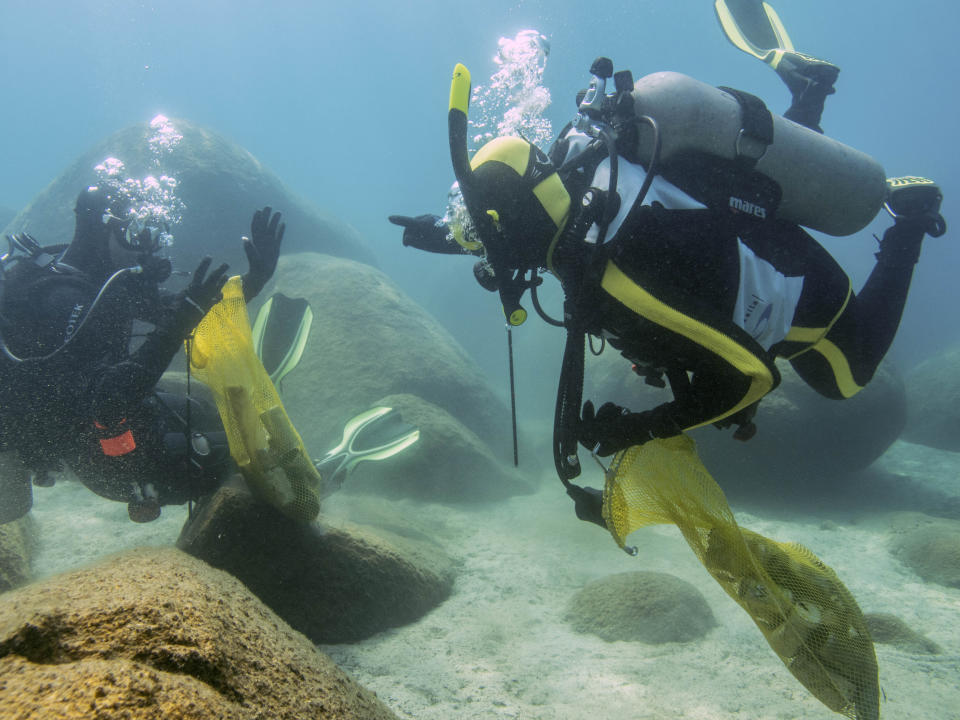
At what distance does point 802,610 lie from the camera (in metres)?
2.21

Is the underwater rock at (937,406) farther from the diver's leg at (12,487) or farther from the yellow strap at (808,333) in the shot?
the diver's leg at (12,487)

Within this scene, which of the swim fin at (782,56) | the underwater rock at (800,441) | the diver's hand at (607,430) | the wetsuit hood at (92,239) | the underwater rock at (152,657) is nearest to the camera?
the underwater rock at (152,657)

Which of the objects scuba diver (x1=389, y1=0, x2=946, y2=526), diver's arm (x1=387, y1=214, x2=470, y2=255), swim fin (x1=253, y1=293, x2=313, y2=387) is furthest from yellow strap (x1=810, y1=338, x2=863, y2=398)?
swim fin (x1=253, y1=293, x2=313, y2=387)

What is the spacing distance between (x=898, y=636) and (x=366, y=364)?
8364mm

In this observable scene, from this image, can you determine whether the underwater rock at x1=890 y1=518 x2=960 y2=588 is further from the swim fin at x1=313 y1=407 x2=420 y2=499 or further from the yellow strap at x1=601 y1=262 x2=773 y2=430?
the swim fin at x1=313 y1=407 x2=420 y2=499

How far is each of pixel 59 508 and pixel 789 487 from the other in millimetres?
10190

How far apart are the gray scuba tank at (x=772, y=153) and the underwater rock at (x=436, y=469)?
615 cm

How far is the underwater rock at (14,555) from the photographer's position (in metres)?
4.10

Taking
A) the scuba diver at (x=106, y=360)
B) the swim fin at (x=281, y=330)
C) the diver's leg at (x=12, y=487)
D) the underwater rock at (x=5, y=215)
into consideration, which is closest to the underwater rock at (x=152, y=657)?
the scuba diver at (x=106, y=360)

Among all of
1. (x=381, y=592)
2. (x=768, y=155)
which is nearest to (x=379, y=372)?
(x=381, y=592)

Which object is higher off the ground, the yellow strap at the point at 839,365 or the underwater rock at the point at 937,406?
the underwater rock at the point at 937,406

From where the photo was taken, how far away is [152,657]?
122 centimetres

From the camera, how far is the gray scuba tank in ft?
8.34

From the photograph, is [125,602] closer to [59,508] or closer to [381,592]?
[381,592]
